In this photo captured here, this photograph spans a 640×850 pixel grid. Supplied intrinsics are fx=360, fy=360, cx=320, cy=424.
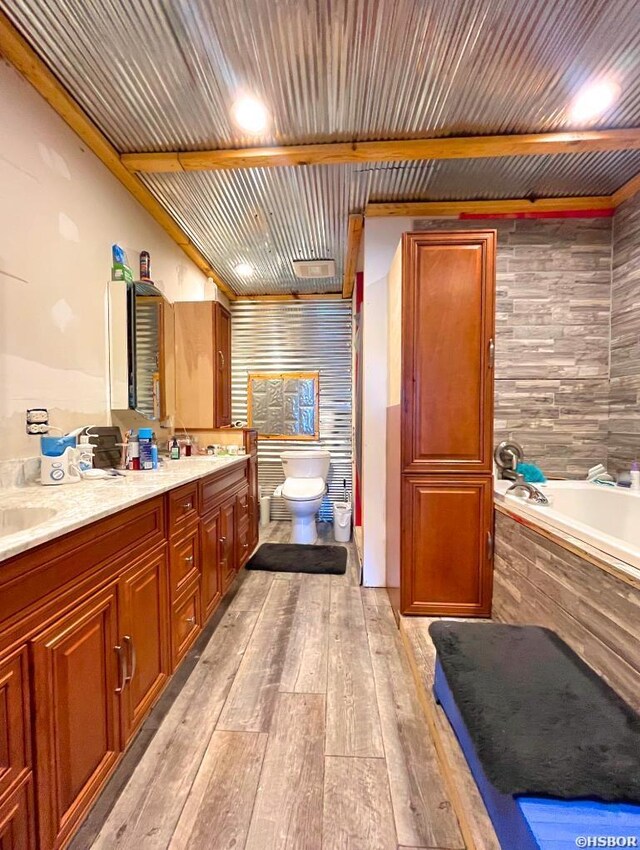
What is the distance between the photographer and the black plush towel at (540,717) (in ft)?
2.61

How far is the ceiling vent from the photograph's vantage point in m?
3.19

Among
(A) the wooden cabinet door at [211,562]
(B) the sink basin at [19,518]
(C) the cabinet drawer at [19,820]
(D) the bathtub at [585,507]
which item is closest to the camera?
(C) the cabinet drawer at [19,820]

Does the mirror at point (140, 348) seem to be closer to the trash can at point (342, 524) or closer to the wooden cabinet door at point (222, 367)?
the wooden cabinet door at point (222, 367)

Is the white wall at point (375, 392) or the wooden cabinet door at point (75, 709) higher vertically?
the white wall at point (375, 392)

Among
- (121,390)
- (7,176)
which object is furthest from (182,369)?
(7,176)

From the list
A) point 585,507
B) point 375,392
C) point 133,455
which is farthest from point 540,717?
point 133,455

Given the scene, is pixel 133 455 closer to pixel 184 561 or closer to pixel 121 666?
pixel 184 561

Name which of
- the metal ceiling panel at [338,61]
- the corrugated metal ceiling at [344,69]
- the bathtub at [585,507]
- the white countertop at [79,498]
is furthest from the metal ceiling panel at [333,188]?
the bathtub at [585,507]

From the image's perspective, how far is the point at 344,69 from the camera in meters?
1.46

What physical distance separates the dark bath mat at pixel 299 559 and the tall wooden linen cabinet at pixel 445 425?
3.04ft

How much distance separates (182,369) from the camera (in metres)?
2.83

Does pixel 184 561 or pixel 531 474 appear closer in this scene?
pixel 184 561

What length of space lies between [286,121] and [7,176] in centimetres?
121

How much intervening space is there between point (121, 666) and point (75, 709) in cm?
19
